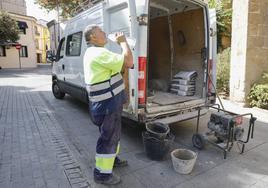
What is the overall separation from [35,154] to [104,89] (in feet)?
6.02

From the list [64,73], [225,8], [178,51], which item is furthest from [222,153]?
[225,8]

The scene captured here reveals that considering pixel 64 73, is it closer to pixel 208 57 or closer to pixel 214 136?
pixel 208 57

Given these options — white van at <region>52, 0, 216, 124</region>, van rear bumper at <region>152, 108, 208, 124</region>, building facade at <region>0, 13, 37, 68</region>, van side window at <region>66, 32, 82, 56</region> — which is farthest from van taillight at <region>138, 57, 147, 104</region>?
building facade at <region>0, 13, 37, 68</region>

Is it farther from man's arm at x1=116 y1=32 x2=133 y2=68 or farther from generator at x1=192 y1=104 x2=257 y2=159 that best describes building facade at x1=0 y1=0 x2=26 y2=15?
generator at x1=192 y1=104 x2=257 y2=159

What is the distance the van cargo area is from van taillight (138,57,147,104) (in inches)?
13.4

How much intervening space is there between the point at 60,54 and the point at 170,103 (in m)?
4.08

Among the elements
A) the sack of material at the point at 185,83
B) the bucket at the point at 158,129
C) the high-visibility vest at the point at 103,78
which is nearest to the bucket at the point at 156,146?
the bucket at the point at 158,129

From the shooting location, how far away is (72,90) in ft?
19.1

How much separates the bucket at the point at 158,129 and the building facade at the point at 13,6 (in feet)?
101

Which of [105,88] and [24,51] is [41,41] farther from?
[105,88]

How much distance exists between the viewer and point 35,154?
11.2 ft

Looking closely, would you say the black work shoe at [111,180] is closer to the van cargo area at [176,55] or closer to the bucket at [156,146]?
the bucket at [156,146]

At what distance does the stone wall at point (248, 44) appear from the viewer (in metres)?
6.03

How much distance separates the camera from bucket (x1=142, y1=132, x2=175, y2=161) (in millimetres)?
3080
